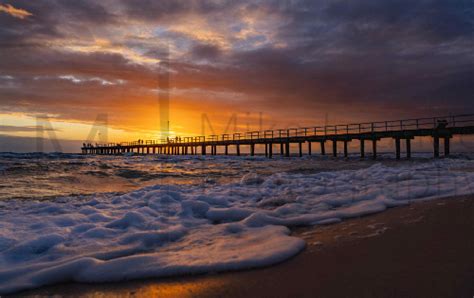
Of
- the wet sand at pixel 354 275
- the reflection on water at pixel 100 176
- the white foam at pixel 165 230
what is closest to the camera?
the wet sand at pixel 354 275

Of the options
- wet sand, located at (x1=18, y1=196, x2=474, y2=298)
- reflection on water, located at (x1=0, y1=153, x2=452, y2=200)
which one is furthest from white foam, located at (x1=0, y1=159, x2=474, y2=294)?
reflection on water, located at (x1=0, y1=153, x2=452, y2=200)

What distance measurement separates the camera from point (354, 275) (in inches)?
87.1

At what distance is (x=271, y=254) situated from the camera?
274 centimetres

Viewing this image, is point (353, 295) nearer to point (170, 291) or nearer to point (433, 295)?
point (433, 295)

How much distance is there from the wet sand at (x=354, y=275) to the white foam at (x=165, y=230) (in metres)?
0.17

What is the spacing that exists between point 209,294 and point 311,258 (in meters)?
1.00

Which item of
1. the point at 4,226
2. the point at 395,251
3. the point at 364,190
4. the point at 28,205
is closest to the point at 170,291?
the point at 395,251

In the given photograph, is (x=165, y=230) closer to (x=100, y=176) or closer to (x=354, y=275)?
(x=354, y=275)

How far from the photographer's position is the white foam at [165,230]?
2598mm

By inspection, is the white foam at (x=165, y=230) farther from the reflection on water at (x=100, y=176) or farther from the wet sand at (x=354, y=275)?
the reflection on water at (x=100, y=176)

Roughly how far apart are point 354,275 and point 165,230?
2.33 metres

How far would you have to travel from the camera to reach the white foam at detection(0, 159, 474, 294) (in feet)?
8.52

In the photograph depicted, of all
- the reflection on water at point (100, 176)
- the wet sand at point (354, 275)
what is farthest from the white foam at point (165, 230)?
the reflection on water at point (100, 176)

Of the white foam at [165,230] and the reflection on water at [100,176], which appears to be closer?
the white foam at [165,230]
